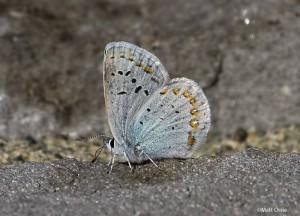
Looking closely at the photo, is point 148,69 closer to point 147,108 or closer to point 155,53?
point 147,108

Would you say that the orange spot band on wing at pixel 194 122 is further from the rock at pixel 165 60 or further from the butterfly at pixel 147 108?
the rock at pixel 165 60

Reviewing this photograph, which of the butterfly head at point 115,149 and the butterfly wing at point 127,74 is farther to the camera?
the butterfly head at point 115,149

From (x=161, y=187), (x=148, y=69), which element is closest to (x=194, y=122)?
(x=148, y=69)

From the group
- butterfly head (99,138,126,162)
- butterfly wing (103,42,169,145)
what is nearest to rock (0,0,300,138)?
butterfly head (99,138,126,162)

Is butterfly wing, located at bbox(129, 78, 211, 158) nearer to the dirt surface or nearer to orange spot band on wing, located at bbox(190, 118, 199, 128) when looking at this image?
orange spot band on wing, located at bbox(190, 118, 199, 128)

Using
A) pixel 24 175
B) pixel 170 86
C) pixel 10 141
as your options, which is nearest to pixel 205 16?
pixel 10 141

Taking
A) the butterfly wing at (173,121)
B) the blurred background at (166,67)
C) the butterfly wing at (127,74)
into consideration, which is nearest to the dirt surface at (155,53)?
the blurred background at (166,67)
